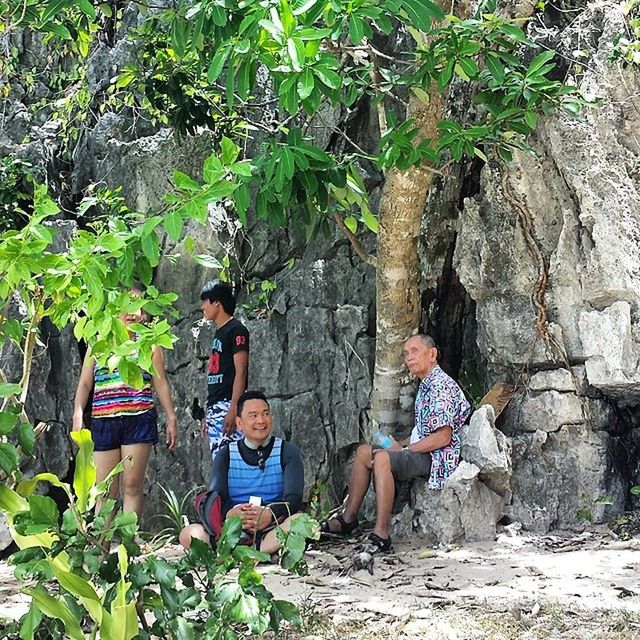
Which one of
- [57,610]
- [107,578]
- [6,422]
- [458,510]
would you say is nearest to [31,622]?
[57,610]

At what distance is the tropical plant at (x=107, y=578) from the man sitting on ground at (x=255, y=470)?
5.86 feet

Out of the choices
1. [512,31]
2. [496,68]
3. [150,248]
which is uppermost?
[512,31]

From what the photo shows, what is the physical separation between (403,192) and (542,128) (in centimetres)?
105

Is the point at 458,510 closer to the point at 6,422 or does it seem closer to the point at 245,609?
the point at 245,609

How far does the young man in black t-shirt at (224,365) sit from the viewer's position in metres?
5.75

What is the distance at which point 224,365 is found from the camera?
19.3 ft

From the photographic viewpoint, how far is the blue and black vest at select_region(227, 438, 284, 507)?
517 centimetres

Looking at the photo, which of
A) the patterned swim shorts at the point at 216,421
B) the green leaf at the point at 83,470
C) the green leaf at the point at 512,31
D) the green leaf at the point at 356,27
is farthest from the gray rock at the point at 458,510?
the green leaf at the point at 356,27

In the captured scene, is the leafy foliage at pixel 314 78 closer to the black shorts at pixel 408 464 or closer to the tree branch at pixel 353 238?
the tree branch at pixel 353 238

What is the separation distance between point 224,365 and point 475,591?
2.28 metres

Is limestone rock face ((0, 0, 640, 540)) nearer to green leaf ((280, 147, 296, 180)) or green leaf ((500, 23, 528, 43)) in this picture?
green leaf ((500, 23, 528, 43))

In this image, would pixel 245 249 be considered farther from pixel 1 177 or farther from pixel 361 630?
pixel 361 630

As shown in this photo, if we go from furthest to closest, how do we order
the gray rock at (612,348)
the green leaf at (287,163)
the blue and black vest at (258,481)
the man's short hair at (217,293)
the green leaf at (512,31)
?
the man's short hair at (217,293)
the gray rock at (612,348)
the blue and black vest at (258,481)
the green leaf at (512,31)
the green leaf at (287,163)

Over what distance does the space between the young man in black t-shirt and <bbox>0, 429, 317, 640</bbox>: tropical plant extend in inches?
96.5
